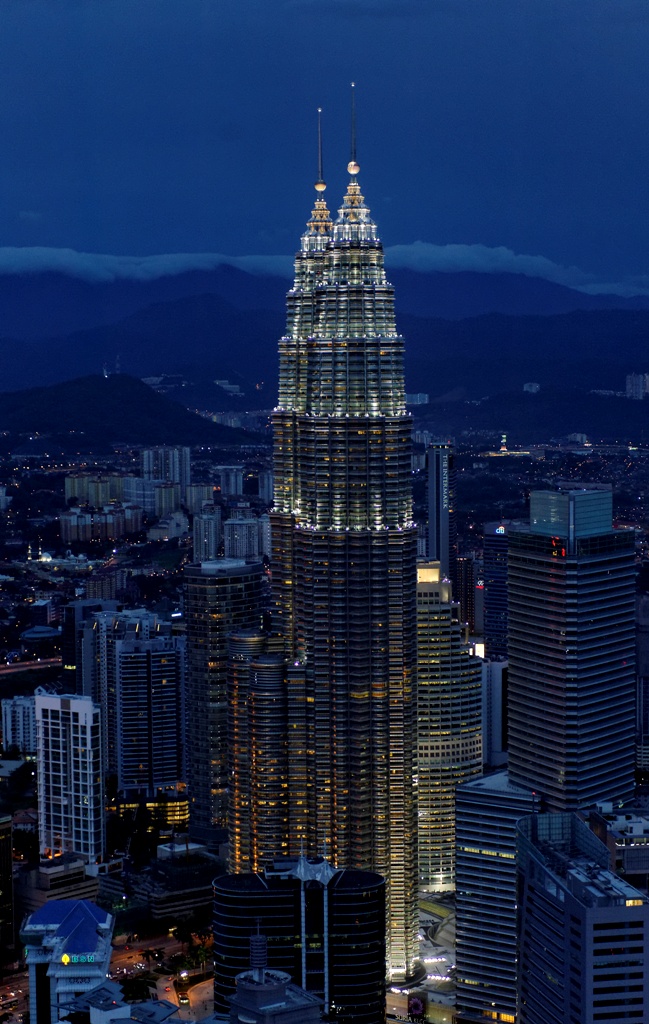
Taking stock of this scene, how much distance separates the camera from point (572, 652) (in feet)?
68.4

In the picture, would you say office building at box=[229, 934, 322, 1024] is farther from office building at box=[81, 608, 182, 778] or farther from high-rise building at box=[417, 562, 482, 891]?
office building at box=[81, 608, 182, 778]

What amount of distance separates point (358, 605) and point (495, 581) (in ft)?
41.0

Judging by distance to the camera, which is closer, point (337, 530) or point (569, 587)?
point (569, 587)

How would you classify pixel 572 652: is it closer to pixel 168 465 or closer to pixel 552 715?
pixel 552 715

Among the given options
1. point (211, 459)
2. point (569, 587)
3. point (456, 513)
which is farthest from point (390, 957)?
point (211, 459)

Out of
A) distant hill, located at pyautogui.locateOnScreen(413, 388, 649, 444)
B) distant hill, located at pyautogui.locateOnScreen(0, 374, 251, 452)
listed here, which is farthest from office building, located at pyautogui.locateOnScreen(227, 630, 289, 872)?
distant hill, located at pyautogui.locateOnScreen(0, 374, 251, 452)

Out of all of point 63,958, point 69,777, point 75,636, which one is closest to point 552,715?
point 63,958

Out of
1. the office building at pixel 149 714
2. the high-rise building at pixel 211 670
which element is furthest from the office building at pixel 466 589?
the high-rise building at pixel 211 670

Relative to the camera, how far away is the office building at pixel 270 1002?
1422cm

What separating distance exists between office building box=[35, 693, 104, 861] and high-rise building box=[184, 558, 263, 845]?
1689 millimetres

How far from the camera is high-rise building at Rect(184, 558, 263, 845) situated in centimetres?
2789

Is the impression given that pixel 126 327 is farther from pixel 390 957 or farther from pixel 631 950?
pixel 631 950

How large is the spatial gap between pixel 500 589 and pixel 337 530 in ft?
40.6

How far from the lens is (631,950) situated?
45.7 feet
